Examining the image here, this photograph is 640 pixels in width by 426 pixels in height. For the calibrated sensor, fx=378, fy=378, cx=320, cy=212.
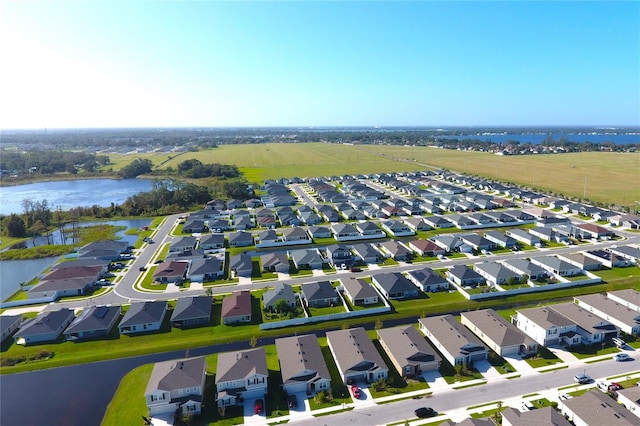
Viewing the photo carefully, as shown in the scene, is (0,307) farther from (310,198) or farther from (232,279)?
(310,198)

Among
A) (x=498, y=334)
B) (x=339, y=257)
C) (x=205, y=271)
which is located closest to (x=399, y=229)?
(x=339, y=257)

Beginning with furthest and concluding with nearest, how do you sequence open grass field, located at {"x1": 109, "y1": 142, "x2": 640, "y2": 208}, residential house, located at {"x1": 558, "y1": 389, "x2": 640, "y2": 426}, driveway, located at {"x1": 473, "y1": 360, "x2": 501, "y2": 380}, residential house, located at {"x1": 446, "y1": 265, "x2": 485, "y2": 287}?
open grass field, located at {"x1": 109, "y1": 142, "x2": 640, "y2": 208}
residential house, located at {"x1": 446, "y1": 265, "x2": 485, "y2": 287}
driveway, located at {"x1": 473, "y1": 360, "x2": 501, "y2": 380}
residential house, located at {"x1": 558, "y1": 389, "x2": 640, "y2": 426}

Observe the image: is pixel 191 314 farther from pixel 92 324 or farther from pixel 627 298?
pixel 627 298

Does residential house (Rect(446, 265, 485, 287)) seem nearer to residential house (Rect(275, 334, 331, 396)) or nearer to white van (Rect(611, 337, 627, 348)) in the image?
white van (Rect(611, 337, 627, 348))

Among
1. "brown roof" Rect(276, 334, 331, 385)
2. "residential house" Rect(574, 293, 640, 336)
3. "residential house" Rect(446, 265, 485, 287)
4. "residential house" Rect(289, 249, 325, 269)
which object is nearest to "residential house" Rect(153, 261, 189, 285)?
"residential house" Rect(289, 249, 325, 269)

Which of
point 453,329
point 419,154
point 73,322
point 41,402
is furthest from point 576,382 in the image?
point 419,154

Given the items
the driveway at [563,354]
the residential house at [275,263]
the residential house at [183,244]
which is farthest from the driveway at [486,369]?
the residential house at [183,244]
